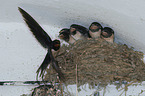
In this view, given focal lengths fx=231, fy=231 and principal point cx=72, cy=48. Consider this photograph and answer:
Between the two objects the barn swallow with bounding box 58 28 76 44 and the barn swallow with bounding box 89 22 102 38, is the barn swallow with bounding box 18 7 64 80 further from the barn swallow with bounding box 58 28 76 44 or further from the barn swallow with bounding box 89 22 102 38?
the barn swallow with bounding box 89 22 102 38

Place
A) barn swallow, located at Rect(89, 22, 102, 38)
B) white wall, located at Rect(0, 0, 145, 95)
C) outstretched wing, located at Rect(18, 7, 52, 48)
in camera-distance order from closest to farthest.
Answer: outstretched wing, located at Rect(18, 7, 52, 48), white wall, located at Rect(0, 0, 145, 95), barn swallow, located at Rect(89, 22, 102, 38)

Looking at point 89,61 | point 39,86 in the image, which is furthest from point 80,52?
point 39,86

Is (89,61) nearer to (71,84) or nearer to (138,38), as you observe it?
(71,84)

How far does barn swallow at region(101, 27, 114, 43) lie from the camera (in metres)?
2.31

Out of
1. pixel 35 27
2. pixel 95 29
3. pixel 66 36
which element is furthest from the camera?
pixel 66 36

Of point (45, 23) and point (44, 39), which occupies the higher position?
point (45, 23)

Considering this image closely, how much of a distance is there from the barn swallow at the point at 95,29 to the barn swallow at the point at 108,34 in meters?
0.05

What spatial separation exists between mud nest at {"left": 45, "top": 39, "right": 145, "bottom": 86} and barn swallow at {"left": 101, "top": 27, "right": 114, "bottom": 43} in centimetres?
12

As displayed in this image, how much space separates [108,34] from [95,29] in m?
0.14

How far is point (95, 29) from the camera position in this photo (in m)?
2.29

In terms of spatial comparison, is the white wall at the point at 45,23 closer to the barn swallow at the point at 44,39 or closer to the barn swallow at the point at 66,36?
the barn swallow at the point at 66,36

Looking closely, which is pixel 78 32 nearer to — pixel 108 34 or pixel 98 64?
pixel 108 34

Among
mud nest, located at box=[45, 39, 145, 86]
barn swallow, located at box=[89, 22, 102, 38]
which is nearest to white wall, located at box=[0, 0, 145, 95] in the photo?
barn swallow, located at box=[89, 22, 102, 38]

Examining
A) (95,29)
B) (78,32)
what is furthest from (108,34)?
(78,32)
